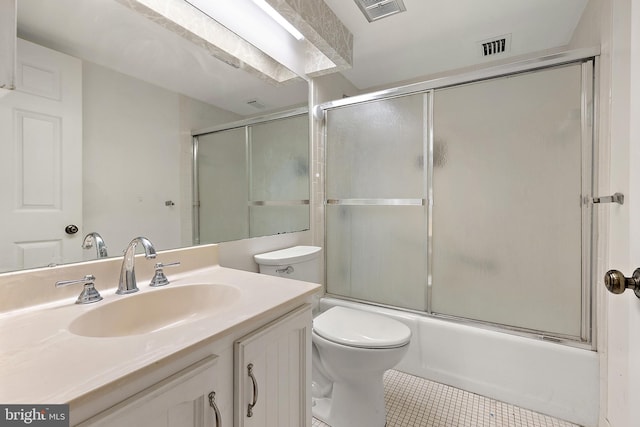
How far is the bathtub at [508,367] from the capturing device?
1363 mm

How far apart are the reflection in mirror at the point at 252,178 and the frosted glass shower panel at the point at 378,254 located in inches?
12.7

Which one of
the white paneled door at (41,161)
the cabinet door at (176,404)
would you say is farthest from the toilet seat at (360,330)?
the white paneled door at (41,161)

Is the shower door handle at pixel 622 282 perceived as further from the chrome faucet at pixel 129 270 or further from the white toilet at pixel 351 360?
the chrome faucet at pixel 129 270

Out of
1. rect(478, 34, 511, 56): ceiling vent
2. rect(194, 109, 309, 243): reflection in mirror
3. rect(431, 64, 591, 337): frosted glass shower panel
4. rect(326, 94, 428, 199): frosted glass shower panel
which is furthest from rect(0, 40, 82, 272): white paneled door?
rect(478, 34, 511, 56): ceiling vent

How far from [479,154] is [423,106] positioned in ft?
1.54

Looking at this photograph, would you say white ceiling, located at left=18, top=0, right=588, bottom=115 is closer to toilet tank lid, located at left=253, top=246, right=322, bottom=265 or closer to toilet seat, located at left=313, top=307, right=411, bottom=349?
toilet tank lid, located at left=253, top=246, right=322, bottom=265

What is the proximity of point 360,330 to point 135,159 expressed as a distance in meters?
1.22

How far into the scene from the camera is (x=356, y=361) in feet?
4.07

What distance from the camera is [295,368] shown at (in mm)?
908

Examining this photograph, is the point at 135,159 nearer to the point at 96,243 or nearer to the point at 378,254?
the point at 96,243

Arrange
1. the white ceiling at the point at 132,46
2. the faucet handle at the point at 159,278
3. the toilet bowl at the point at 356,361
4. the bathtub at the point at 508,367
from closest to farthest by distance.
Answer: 1. the white ceiling at the point at 132,46
2. the faucet handle at the point at 159,278
3. the toilet bowl at the point at 356,361
4. the bathtub at the point at 508,367

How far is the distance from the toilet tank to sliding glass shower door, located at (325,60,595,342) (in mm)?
455

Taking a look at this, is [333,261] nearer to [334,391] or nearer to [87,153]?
[334,391]

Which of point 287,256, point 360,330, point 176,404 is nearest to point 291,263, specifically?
point 287,256
